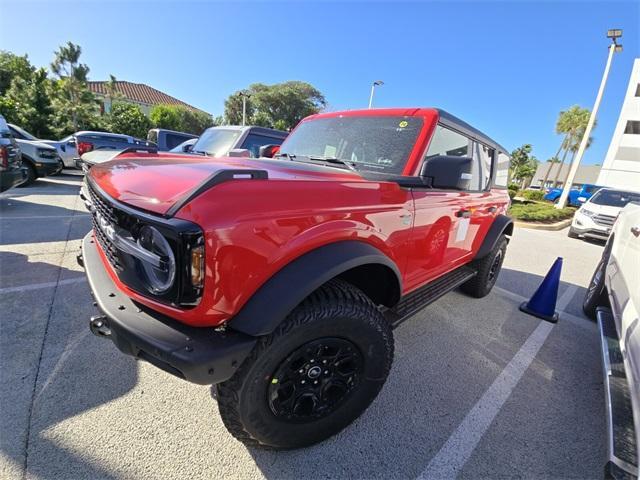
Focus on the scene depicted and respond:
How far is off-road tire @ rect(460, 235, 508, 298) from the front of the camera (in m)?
3.75

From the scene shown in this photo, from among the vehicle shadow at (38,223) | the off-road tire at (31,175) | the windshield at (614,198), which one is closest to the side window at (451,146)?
the vehicle shadow at (38,223)

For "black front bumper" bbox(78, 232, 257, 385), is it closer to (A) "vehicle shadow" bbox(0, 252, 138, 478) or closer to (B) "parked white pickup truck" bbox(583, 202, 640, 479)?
(A) "vehicle shadow" bbox(0, 252, 138, 478)

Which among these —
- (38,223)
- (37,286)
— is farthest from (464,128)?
(38,223)

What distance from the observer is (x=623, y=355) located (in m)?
1.93

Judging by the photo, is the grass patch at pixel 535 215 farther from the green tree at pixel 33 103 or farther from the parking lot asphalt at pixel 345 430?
the green tree at pixel 33 103

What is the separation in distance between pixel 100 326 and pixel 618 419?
265 cm

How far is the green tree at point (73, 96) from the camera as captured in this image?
76.4ft

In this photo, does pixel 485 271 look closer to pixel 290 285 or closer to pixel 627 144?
pixel 290 285

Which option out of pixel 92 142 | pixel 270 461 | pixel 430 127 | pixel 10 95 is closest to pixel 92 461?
pixel 270 461

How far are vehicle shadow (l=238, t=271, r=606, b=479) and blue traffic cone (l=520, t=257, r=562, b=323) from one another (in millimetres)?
278

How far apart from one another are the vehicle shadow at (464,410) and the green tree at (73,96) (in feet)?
96.8

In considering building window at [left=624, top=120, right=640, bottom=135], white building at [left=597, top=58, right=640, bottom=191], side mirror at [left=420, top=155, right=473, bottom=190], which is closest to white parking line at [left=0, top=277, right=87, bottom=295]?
side mirror at [left=420, top=155, right=473, bottom=190]

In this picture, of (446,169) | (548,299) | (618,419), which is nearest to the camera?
(618,419)

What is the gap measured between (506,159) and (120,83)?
59.8m
